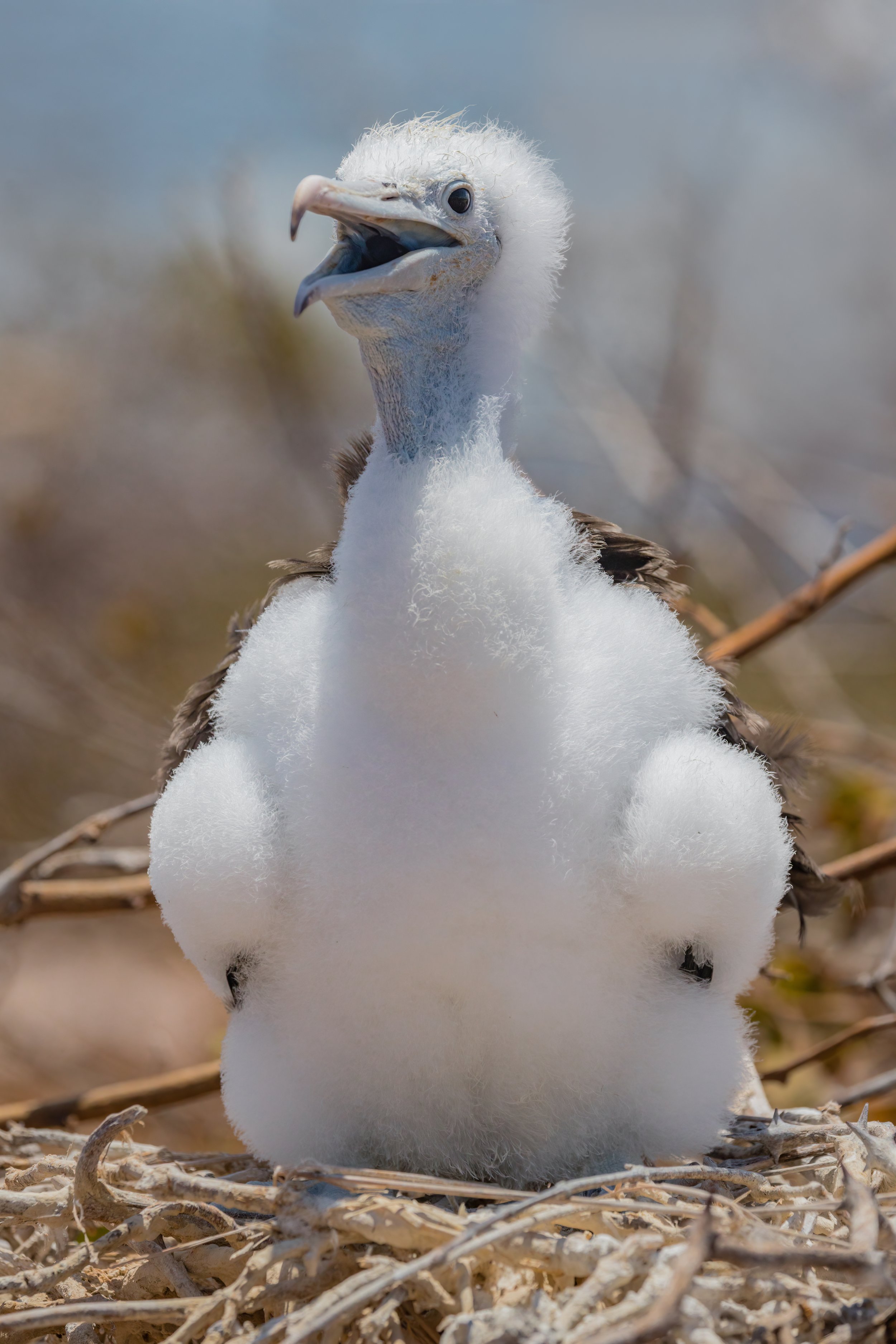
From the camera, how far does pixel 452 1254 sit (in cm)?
155

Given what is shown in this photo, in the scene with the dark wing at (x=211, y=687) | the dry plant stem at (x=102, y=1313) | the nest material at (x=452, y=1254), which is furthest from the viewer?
the dark wing at (x=211, y=687)

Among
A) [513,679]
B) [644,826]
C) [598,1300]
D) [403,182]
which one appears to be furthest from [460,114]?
[598,1300]

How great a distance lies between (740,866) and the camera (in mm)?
1854

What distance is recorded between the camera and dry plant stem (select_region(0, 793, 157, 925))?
2.88 meters

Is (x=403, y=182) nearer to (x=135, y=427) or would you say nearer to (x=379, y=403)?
(x=379, y=403)

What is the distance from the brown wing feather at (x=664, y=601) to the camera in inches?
88.0

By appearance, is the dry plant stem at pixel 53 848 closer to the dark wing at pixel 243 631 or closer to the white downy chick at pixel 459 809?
the dark wing at pixel 243 631

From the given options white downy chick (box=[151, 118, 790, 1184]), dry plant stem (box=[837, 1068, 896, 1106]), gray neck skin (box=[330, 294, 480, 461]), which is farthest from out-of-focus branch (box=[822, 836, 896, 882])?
gray neck skin (box=[330, 294, 480, 461])

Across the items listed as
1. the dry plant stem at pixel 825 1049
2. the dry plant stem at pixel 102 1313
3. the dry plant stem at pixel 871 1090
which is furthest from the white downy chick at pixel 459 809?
the dry plant stem at pixel 825 1049

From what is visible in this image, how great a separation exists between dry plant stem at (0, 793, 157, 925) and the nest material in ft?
2.93

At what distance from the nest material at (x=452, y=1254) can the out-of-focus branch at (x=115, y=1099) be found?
1004mm

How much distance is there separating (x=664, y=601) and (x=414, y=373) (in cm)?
65

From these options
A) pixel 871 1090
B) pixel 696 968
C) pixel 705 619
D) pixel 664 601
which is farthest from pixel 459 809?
pixel 705 619

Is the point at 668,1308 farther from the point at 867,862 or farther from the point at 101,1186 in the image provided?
the point at 867,862
